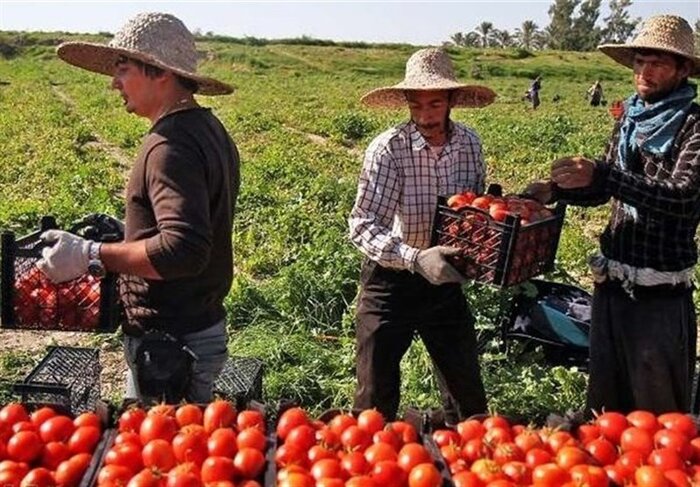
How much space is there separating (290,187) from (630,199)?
8.51 m

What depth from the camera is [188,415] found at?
2512mm

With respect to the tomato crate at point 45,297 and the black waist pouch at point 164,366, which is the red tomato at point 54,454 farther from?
the tomato crate at point 45,297

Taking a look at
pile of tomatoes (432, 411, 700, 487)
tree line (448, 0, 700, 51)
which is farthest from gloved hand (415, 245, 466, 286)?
tree line (448, 0, 700, 51)

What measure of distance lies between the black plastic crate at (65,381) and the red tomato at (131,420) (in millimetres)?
899

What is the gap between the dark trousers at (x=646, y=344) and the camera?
338cm

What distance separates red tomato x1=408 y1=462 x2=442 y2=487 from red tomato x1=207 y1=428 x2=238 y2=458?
51cm

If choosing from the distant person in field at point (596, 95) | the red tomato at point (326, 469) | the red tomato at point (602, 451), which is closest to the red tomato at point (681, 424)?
the red tomato at point (602, 451)

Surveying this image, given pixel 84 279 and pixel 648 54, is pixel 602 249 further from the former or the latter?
pixel 84 279

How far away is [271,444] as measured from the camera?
A: 246 centimetres

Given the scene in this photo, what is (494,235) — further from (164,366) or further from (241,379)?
(241,379)

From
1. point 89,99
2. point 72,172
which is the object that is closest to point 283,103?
point 89,99

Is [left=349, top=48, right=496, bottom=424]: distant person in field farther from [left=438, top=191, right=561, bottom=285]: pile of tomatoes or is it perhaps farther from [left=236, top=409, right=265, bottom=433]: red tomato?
[left=236, top=409, right=265, bottom=433]: red tomato

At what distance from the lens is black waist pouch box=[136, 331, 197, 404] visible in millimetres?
2869

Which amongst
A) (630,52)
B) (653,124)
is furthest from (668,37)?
(630,52)
